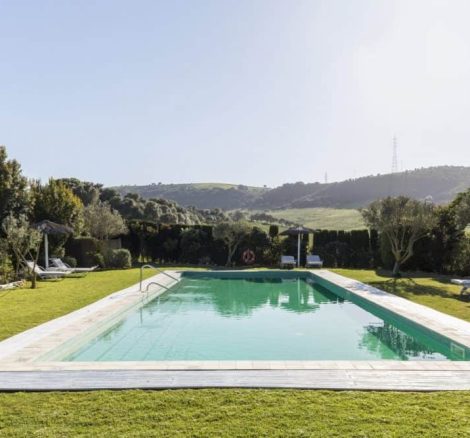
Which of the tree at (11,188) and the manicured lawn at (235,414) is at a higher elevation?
the tree at (11,188)

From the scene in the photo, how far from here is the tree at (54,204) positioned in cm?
1995

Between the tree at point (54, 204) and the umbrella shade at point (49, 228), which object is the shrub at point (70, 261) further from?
the umbrella shade at point (49, 228)

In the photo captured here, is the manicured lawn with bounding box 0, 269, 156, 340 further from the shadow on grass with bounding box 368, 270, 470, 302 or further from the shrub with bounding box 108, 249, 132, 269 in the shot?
the shadow on grass with bounding box 368, 270, 470, 302

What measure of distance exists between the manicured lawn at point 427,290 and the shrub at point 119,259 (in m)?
9.42

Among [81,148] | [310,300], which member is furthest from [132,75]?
[310,300]

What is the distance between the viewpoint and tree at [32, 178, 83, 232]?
786 inches

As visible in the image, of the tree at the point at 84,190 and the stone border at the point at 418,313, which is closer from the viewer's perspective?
the stone border at the point at 418,313

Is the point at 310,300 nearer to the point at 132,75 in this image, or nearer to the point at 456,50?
the point at 456,50

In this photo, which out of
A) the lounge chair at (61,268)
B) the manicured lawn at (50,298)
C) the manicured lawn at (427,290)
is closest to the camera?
the manicured lawn at (50,298)

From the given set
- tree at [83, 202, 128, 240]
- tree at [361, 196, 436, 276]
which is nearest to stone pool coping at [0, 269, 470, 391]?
tree at [361, 196, 436, 276]

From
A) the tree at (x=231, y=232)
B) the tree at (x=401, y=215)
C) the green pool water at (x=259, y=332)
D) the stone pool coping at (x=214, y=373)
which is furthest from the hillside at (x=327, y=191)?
the stone pool coping at (x=214, y=373)

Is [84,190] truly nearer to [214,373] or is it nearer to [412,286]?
[412,286]

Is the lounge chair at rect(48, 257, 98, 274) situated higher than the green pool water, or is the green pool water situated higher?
the lounge chair at rect(48, 257, 98, 274)

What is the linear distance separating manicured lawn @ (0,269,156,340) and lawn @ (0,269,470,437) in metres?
3.46
